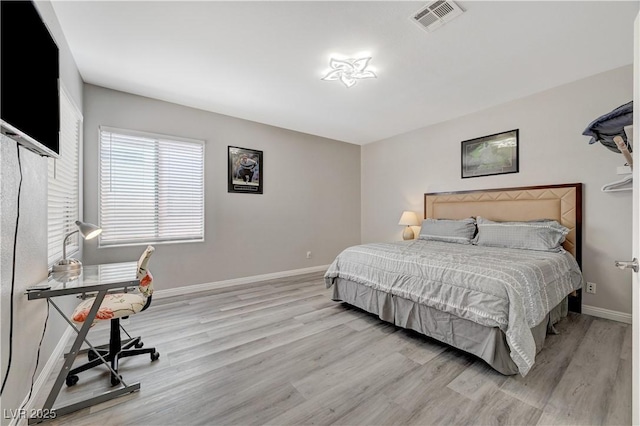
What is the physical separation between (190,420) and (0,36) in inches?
76.9

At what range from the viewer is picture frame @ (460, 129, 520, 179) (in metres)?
3.62

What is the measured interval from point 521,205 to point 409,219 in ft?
5.06

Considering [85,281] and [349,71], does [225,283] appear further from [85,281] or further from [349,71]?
[349,71]

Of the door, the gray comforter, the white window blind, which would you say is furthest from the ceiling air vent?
the white window blind

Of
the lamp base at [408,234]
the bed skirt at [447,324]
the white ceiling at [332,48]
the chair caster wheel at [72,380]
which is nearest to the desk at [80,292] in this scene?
the chair caster wheel at [72,380]

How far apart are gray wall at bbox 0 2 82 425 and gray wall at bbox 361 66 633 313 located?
15.0 feet

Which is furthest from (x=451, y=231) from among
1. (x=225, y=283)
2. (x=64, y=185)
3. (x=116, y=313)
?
(x=64, y=185)

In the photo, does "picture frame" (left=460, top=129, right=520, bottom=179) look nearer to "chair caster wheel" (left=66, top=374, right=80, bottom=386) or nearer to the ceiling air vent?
the ceiling air vent

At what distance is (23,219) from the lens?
1.51 m

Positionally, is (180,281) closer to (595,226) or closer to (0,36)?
(0,36)

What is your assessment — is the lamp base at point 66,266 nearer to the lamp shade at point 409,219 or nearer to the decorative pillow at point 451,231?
the decorative pillow at point 451,231

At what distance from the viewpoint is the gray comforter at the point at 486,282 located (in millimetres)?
1844

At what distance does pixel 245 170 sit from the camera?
4281 millimetres

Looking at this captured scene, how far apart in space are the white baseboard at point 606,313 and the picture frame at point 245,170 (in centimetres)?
436
